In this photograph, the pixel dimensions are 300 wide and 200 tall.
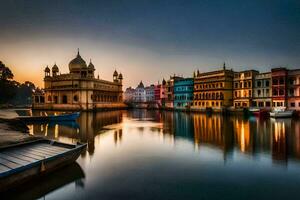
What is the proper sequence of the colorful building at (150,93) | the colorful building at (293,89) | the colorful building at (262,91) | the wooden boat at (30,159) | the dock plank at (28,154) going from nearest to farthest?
the wooden boat at (30,159) < the dock plank at (28,154) < the colorful building at (293,89) < the colorful building at (262,91) < the colorful building at (150,93)

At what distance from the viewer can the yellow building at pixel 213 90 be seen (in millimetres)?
64562

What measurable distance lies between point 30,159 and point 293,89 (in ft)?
183

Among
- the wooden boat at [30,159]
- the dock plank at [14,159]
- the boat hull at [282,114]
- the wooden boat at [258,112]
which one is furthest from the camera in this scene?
the wooden boat at [258,112]

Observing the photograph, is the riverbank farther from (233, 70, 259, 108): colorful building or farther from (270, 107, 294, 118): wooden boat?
(233, 70, 259, 108): colorful building

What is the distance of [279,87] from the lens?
53.7 m

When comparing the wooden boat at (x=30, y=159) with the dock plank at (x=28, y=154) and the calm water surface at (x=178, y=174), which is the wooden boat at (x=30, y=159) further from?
the calm water surface at (x=178, y=174)

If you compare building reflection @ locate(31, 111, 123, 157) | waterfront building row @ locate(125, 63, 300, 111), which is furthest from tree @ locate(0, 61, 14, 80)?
waterfront building row @ locate(125, 63, 300, 111)

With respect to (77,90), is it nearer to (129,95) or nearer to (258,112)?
(258,112)

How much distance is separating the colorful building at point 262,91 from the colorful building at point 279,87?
1428 millimetres

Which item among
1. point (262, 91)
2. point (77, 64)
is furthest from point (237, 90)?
point (77, 64)

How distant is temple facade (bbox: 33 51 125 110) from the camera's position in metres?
71.4

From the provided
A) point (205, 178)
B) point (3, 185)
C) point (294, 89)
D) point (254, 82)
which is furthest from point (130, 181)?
point (254, 82)

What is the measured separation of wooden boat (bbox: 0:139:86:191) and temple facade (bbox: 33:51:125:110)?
182ft

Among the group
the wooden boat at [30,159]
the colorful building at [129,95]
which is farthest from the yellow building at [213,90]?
the colorful building at [129,95]
